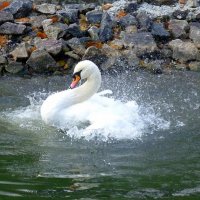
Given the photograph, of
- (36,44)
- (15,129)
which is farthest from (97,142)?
(36,44)

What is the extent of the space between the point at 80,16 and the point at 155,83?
4.89 m

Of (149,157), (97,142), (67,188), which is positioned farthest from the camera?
(97,142)

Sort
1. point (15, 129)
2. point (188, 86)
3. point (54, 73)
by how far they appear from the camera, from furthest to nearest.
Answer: point (54, 73) < point (188, 86) < point (15, 129)

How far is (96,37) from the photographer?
54.5 ft

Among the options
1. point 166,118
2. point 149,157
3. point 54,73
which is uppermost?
point 149,157

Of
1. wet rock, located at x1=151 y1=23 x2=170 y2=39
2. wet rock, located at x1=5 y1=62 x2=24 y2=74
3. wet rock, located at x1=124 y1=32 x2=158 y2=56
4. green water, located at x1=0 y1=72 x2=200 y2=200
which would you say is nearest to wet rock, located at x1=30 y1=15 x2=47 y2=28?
wet rock, located at x1=5 y1=62 x2=24 y2=74

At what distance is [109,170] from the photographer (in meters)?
8.36

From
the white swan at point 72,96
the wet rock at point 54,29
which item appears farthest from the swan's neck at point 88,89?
the wet rock at point 54,29

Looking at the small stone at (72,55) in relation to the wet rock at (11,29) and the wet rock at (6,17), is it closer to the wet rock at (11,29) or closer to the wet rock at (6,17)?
the wet rock at (11,29)

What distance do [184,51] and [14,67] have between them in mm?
4522

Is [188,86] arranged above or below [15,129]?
below

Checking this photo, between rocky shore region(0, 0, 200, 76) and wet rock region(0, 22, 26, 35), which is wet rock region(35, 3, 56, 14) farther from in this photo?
wet rock region(0, 22, 26, 35)

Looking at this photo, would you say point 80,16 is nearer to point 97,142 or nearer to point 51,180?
point 97,142

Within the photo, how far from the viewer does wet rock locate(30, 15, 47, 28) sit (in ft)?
56.8
